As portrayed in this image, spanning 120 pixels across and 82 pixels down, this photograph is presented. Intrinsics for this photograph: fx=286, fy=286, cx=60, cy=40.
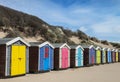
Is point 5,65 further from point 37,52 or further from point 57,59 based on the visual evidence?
point 57,59

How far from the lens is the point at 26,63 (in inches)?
766

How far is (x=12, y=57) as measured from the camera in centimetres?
1744

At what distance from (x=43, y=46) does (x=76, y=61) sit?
648cm

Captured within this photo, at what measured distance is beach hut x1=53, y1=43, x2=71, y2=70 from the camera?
78.3 ft

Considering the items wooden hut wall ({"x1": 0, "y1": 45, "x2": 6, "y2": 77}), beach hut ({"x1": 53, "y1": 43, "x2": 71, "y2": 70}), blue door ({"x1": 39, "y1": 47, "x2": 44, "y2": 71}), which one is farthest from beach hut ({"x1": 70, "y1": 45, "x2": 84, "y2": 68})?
wooden hut wall ({"x1": 0, "y1": 45, "x2": 6, "y2": 77})

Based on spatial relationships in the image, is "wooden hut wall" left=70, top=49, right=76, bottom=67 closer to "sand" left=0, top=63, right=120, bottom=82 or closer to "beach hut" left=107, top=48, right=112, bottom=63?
"sand" left=0, top=63, right=120, bottom=82

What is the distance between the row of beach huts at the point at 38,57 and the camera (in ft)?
56.3

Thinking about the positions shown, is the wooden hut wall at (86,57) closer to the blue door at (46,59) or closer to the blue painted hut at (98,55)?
the blue painted hut at (98,55)

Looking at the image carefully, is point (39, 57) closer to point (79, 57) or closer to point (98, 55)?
point (79, 57)

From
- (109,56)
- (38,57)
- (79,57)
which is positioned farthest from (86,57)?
(38,57)

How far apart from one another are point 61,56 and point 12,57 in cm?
755

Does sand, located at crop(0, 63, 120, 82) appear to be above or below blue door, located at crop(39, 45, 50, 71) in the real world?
below

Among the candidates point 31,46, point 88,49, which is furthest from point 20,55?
point 88,49

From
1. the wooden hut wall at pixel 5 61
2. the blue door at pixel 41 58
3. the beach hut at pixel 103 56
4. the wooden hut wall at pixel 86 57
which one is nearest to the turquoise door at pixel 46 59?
the blue door at pixel 41 58
